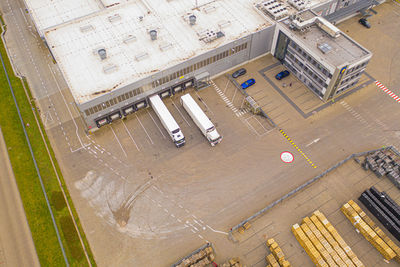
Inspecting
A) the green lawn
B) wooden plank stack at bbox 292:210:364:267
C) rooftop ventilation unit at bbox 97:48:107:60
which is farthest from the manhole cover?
rooftop ventilation unit at bbox 97:48:107:60

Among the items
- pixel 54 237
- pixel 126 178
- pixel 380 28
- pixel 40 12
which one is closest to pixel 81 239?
pixel 54 237

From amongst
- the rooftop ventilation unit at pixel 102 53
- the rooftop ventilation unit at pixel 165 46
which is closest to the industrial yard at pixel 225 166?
the rooftop ventilation unit at pixel 102 53

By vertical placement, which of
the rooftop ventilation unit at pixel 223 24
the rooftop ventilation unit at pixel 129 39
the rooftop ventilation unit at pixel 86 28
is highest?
the rooftop ventilation unit at pixel 86 28

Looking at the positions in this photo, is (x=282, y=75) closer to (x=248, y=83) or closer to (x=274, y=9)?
(x=248, y=83)

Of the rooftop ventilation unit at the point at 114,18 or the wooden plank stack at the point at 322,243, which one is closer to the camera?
the wooden plank stack at the point at 322,243

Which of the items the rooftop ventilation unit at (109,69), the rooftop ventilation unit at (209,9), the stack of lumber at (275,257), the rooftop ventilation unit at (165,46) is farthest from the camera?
the rooftop ventilation unit at (209,9)

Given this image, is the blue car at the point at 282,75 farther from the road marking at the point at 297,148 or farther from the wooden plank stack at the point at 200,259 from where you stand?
the wooden plank stack at the point at 200,259

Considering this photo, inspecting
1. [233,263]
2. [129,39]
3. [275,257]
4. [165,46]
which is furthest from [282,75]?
[233,263]
